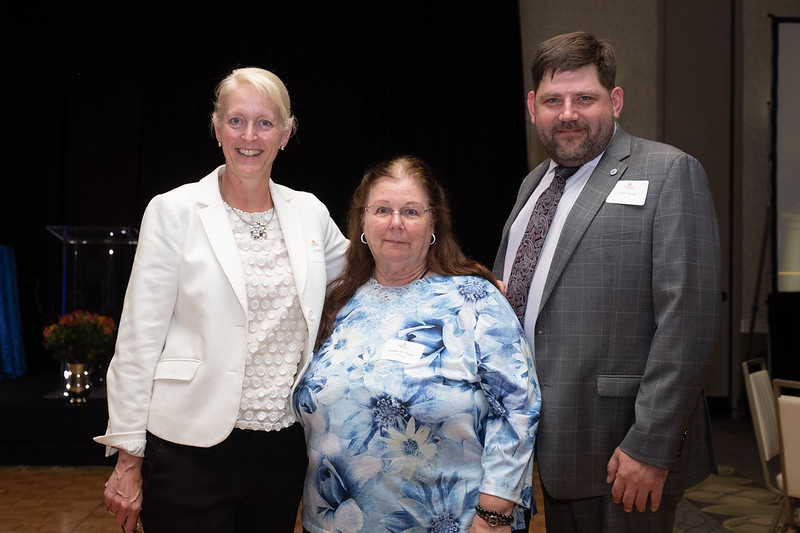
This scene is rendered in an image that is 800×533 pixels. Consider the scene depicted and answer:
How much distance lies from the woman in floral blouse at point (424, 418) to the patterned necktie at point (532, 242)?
12 centimetres

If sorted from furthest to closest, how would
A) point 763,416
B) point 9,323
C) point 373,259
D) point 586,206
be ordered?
point 9,323 < point 763,416 < point 373,259 < point 586,206

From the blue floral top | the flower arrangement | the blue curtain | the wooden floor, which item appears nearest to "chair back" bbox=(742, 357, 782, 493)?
the wooden floor

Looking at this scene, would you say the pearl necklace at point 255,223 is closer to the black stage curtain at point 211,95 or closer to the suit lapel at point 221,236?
the suit lapel at point 221,236

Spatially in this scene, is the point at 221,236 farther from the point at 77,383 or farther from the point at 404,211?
the point at 77,383

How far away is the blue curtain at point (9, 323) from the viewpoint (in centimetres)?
657

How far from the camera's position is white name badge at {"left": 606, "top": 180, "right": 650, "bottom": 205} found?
74.3 inches

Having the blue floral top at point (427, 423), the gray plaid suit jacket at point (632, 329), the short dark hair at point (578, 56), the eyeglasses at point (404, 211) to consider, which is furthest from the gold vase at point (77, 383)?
the short dark hair at point (578, 56)

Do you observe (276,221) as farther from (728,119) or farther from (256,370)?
(728,119)

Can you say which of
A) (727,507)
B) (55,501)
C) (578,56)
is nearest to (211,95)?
(55,501)

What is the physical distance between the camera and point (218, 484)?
6.28 ft

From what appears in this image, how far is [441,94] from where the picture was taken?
7.42 m

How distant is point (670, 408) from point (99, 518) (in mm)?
3316

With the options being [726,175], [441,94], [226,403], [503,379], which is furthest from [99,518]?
[726,175]

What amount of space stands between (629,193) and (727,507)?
318 cm
